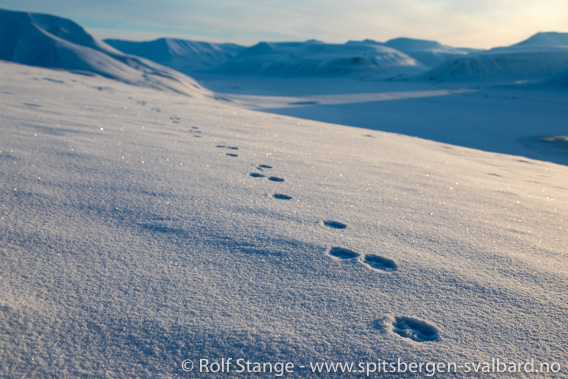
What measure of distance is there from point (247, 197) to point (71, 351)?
118 centimetres

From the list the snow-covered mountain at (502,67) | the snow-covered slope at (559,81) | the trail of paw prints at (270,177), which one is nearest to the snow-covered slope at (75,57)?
the trail of paw prints at (270,177)

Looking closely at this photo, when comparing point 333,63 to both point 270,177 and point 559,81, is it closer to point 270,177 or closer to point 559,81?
point 559,81

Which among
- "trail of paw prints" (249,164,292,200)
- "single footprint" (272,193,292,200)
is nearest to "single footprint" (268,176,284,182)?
"trail of paw prints" (249,164,292,200)

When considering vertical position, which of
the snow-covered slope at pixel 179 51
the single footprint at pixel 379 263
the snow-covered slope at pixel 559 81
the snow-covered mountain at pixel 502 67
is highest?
the snow-covered slope at pixel 179 51

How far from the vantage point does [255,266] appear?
135 cm

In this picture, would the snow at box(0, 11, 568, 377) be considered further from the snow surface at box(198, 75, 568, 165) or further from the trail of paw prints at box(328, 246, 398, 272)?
the snow surface at box(198, 75, 568, 165)

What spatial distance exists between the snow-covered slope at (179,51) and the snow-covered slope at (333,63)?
91.4ft

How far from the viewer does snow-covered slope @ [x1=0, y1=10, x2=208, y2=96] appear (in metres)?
15.3

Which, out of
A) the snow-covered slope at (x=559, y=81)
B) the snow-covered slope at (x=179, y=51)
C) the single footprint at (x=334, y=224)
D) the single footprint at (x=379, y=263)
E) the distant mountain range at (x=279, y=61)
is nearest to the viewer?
the single footprint at (x=379, y=263)

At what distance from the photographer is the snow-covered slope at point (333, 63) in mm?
46156

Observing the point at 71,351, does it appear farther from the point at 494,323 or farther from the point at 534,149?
the point at 534,149

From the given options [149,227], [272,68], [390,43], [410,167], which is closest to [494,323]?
[149,227]

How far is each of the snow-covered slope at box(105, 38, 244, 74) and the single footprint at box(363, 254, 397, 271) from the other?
87.9 m

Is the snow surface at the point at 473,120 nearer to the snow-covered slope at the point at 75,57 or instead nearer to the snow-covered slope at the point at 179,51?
the snow-covered slope at the point at 75,57
